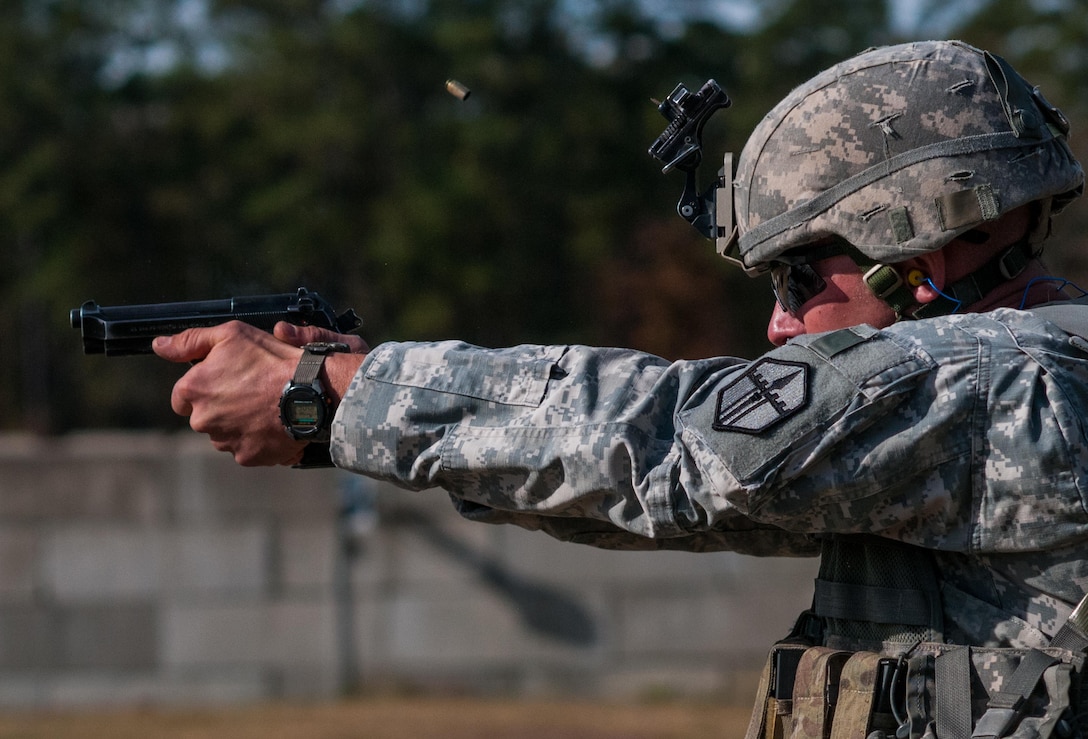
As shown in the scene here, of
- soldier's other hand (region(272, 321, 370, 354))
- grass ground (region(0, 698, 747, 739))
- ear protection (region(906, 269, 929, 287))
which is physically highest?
ear protection (region(906, 269, 929, 287))

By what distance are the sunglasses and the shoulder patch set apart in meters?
0.39

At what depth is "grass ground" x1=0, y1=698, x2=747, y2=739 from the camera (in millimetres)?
8602

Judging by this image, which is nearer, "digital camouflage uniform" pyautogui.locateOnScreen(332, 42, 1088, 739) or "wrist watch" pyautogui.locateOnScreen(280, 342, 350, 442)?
"digital camouflage uniform" pyautogui.locateOnScreen(332, 42, 1088, 739)

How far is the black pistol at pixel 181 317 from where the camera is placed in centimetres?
274

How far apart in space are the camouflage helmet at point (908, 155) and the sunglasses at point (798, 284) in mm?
39

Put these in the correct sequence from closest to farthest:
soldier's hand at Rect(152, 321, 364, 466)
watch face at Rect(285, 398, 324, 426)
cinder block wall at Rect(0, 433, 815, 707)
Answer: watch face at Rect(285, 398, 324, 426), soldier's hand at Rect(152, 321, 364, 466), cinder block wall at Rect(0, 433, 815, 707)

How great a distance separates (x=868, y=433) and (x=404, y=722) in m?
7.26

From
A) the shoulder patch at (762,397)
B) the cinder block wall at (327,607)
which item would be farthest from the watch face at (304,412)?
the cinder block wall at (327,607)

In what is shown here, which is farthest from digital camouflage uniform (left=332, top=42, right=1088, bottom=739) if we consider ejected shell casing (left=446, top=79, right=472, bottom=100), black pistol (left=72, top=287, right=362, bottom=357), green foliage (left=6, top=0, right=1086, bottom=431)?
green foliage (left=6, top=0, right=1086, bottom=431)

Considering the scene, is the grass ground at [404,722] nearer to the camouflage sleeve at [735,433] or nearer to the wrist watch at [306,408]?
the wrist watch at [306,408]

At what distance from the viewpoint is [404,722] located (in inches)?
347

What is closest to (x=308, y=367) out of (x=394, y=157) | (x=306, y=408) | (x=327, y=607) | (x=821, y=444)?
(x=306, y=408)

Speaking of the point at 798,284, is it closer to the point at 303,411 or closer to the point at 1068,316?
the point at 1068,316

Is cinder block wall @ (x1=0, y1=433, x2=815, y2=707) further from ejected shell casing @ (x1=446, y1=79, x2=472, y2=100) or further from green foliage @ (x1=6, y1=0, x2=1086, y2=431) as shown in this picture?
green foliage @ (x1=6, y1=0, x2=1086, y2=431)
